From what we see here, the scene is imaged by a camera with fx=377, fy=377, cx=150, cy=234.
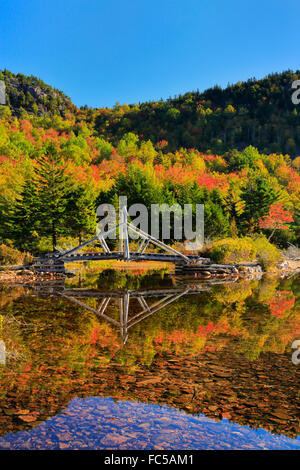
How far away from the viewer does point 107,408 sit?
27.2 ft

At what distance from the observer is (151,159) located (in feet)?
328

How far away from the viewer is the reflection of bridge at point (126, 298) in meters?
17.1

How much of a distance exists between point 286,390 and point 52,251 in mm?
31227

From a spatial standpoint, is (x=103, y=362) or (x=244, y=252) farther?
(x=244, y=252)

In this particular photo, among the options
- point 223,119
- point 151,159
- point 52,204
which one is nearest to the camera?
point 52,204

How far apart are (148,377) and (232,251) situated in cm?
2761

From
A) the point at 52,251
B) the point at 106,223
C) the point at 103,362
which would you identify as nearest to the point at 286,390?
the point at 103,362

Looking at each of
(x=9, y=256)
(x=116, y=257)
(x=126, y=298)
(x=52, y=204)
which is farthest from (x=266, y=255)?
(x=9, y=256)

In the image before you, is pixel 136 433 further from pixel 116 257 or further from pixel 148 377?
pixel 116 257

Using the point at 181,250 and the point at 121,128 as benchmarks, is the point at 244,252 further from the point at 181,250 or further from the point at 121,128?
the point at 121,128

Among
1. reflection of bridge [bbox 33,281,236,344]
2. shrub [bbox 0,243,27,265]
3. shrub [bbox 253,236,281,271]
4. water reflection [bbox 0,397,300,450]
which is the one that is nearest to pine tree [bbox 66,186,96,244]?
shrub [bbox 0,243,27,265]

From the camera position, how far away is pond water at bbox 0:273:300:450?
729 centimetres
